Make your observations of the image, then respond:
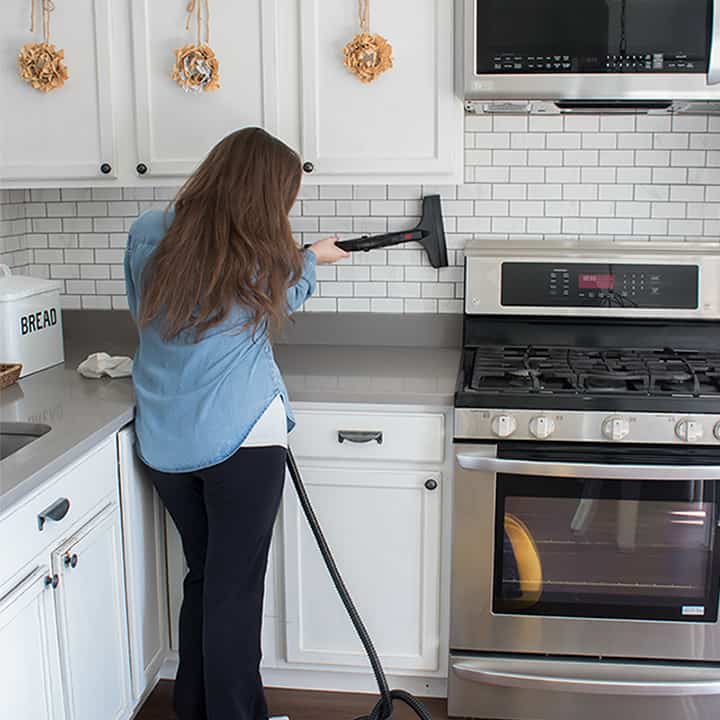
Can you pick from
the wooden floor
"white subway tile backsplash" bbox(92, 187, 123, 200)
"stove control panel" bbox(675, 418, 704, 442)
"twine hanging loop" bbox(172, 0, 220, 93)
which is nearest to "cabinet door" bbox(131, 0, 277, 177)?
"twine hanging loop" bbox(172, 0, 220, 93)

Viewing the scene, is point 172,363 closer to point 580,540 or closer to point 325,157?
point 325,157

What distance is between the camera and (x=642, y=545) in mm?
2379

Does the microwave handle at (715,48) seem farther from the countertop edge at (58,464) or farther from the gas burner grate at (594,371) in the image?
the countertop edge at (58,464)

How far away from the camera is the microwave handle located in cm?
232

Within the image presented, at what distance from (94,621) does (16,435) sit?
1.41ft

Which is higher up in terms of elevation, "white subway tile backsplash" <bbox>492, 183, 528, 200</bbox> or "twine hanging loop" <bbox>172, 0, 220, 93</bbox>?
"twine hanging loop" <bbox>172, 0, 220, 93</bbox>

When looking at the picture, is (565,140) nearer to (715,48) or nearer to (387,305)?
(715,48)

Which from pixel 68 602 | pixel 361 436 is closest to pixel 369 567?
pixel 361 436

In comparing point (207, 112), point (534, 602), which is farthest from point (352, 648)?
point (207, 112)

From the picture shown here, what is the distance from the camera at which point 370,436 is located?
2393 millimetres

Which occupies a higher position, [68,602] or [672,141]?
[672,141]

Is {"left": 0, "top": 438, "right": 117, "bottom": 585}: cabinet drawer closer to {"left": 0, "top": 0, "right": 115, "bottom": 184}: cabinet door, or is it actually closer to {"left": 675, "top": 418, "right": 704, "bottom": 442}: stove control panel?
{"left": 0, "top": 0, "right": 115, "bottom": 184}: cabinet door

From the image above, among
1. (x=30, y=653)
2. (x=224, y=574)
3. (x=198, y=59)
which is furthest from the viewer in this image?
(x=198, y=59)

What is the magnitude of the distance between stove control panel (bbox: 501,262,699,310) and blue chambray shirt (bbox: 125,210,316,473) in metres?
0.95
